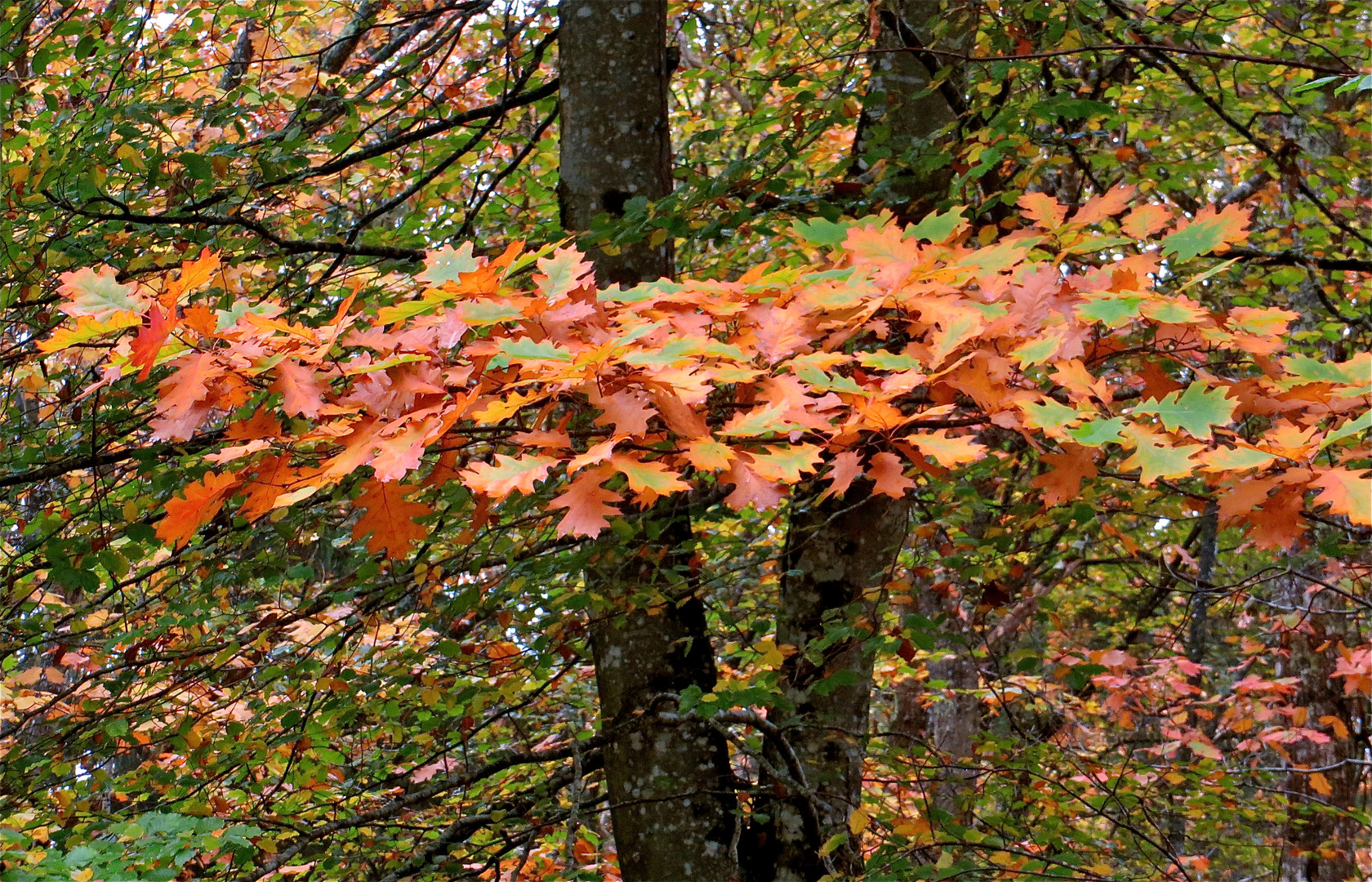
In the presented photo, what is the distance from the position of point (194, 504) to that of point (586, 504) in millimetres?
580

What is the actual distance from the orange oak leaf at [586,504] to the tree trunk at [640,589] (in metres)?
1.19

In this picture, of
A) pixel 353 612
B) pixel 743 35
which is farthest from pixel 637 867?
pixel 743 35

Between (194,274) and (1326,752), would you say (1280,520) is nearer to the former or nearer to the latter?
(194,274)

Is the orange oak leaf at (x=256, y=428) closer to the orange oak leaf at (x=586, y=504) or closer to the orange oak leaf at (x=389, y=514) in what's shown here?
the orange oak leaf at (x=389, y=514)

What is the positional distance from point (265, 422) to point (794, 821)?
2.07 meters

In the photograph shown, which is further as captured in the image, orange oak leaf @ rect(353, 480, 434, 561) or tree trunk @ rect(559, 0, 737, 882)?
tree trunk @ rect(559, 0, 737, 882)

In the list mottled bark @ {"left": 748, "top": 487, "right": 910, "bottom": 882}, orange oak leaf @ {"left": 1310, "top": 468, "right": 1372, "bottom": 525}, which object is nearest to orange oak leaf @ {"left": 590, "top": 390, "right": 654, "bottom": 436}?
orange oak leaf @ {"left": 1310, "top": 468, "right": 1372, "bottom": 525}

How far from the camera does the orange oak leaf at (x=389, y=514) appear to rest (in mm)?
1497

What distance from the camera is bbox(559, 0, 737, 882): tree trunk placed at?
2729 millimetres

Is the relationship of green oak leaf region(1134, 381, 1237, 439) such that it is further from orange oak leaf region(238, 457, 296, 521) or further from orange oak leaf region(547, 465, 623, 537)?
orange oak leaf region(238, 457, 296, 521)

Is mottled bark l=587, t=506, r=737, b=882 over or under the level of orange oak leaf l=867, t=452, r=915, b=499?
under

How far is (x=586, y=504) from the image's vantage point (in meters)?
1.34

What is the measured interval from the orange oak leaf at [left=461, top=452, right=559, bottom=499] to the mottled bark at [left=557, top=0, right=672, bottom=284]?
5.70ft

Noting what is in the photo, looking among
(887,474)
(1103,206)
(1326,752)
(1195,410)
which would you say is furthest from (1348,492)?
(1326,752)
